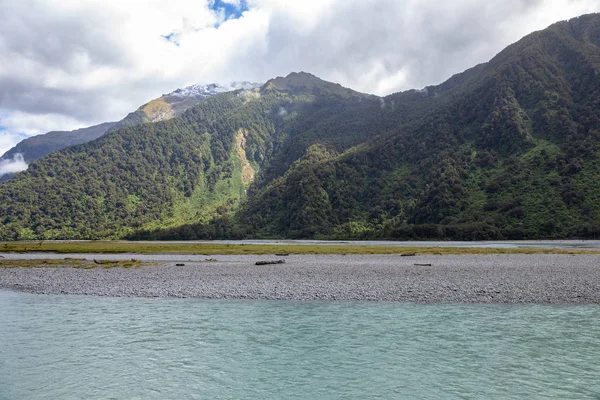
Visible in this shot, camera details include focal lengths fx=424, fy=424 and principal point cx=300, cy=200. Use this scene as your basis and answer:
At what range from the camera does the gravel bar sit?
37188 mm

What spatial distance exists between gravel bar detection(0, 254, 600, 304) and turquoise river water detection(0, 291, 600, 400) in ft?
14.4

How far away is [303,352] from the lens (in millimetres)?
22141

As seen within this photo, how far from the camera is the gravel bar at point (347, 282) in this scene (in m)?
37.2

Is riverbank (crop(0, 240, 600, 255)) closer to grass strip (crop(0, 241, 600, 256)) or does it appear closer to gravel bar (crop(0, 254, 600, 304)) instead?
grass strip (crop(0, 241, 600, 256))

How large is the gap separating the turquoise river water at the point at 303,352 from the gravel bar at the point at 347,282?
438 cm

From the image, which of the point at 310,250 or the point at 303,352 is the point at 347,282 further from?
the point at 310,250

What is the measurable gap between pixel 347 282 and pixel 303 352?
75.8ft

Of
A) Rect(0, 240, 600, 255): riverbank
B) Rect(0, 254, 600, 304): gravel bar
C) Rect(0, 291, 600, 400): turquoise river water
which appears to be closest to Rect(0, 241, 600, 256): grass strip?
Rect(0, 240, 600, 255): riverbank

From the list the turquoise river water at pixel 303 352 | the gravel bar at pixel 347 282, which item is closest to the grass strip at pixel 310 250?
the gravel bar at pixel 347 282

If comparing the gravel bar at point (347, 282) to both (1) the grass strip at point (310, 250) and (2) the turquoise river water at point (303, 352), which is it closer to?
(2) the turquoise river water at point (303, 352)

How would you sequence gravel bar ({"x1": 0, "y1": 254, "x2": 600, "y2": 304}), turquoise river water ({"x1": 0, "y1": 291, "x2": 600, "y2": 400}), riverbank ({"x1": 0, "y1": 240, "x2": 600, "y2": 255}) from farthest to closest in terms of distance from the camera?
1. riverbank ({"x1": 0, "y1": 240, "x2": 600, "y2": 255})
2. gravel bar ({"x1": 0, "y1": 254, "x2": 600, "y2": 304})
3. turquoise river water ({"x1": 0, "y1": 291, "x2": 600, "y2": 400})

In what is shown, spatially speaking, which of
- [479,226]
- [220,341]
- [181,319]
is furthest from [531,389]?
[479,226]

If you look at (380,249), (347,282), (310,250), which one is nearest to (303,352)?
(347,282)

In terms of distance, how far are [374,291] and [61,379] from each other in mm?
27297
